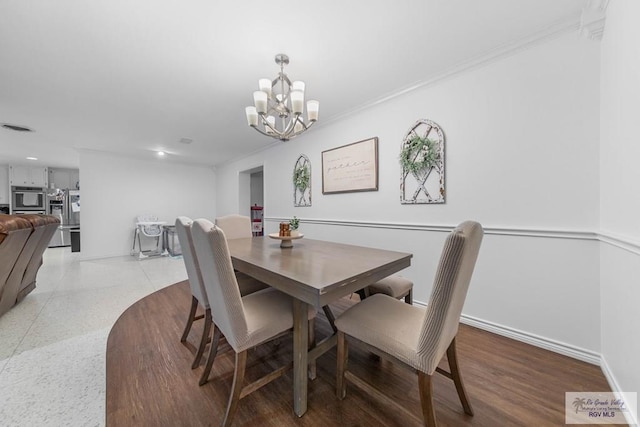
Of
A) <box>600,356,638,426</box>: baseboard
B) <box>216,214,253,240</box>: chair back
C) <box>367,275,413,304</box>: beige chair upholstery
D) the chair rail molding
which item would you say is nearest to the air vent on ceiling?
<box>216,214,253,240</box>: chair back

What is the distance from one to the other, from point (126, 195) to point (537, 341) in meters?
7.04

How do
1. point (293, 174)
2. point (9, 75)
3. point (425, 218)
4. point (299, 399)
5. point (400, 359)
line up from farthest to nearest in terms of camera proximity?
point (293, 174) < point (425, 218) < point (9, 75) < point (299, 399) < point (400, 359)

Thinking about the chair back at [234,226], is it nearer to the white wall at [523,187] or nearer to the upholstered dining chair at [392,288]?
the upholstered dining chair at [392,288]

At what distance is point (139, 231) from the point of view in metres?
5.18

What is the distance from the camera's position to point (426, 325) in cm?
93

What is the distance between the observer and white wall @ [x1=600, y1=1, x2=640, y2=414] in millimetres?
1067

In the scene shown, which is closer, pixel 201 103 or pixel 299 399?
pixel 299 399

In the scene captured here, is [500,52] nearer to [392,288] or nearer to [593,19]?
[593,19]

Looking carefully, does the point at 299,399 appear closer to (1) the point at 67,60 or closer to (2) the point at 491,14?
(2) the point at 491,14

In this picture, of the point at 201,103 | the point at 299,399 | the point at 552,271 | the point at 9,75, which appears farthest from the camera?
the point at 201,103

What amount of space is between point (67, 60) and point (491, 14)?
325 centimetres

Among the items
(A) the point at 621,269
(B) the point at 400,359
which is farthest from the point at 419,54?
(B) the point at 400,359

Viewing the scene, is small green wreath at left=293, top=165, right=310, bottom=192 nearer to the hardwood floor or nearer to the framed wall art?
the framed wall art

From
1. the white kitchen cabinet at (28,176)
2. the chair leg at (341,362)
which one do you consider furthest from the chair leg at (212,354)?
the white kitchen cabinet at (28,176)
